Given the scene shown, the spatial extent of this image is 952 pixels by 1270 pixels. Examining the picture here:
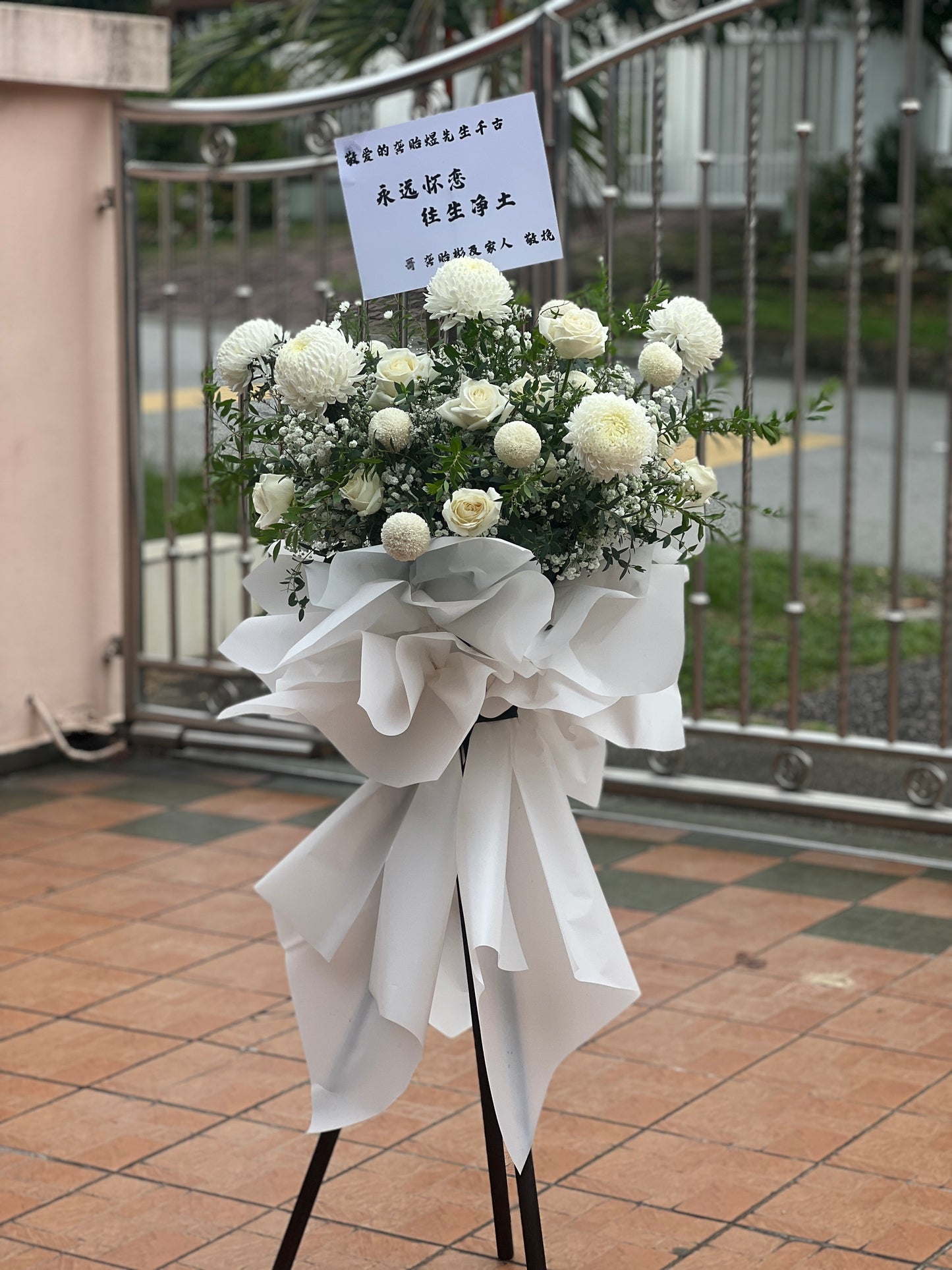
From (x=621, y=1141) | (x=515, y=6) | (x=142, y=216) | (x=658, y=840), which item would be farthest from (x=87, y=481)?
(x=142, y=216)

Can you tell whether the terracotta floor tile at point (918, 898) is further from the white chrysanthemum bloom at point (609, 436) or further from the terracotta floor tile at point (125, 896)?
the white chrysanthemum bloom at point (609, 436)

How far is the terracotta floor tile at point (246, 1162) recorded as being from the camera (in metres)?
2.91

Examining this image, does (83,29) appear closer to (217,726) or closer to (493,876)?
(217,726)

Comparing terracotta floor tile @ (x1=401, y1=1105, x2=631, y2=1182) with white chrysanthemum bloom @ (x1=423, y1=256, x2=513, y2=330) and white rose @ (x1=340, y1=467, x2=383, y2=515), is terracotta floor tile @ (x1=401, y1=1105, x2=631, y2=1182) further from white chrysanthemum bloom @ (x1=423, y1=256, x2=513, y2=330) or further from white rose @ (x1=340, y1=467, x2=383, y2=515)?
white chrysanthemum bloom @ (x1=423, y1=256, x2=513, y2=330)

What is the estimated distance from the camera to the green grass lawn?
6.42m

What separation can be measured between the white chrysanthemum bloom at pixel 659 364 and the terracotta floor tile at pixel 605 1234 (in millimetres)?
1383

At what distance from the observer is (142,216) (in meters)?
16.9

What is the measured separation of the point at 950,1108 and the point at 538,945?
48.2 inches

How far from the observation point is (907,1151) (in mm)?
3014

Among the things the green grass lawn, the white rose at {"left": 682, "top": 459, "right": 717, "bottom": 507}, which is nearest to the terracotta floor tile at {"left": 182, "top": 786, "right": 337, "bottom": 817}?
the green grass lawn

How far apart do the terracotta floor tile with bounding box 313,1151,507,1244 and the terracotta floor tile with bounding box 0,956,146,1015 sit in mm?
977

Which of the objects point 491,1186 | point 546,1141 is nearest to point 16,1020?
point 546,1141

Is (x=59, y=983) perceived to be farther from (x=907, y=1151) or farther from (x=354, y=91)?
(x=354, y=91)

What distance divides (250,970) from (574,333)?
7.01 ft
